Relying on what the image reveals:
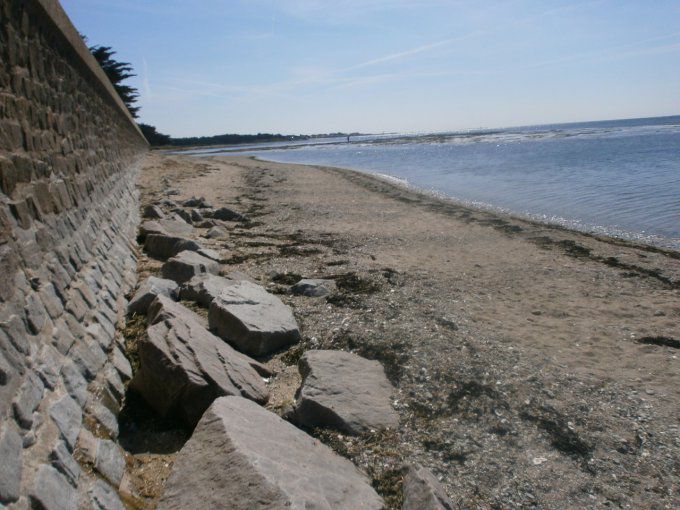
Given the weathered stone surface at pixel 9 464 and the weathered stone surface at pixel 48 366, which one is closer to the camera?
the weathered stone surface at pixel 9 464

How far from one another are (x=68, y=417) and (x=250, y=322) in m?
2.31

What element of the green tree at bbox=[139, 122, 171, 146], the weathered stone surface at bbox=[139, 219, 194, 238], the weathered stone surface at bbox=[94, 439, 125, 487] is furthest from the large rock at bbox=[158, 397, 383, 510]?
the green tree at bbox=[139, 122, 171, 146]

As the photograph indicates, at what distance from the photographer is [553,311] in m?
6.64

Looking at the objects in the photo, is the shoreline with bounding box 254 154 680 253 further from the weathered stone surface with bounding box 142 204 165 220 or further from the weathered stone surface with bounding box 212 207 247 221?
the weathered stone surface with bounding box 142 204 165 220

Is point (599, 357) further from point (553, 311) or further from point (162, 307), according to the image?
point (162, 307)

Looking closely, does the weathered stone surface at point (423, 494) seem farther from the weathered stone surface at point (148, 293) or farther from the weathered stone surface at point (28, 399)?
the weathered stone surface at point (148, 293)

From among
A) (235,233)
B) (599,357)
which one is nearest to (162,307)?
(599,357)

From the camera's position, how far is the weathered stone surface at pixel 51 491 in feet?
7.11

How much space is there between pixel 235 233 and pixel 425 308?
18.5 feet

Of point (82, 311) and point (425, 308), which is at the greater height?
point (82, 311)

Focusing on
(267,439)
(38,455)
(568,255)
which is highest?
(38,455)

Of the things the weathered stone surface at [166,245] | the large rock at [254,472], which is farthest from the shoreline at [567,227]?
the large rock at [254,472]

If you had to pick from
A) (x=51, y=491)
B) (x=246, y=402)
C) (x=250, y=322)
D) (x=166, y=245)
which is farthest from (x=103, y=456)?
(x=166, y=245)

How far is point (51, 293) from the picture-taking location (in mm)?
3457
